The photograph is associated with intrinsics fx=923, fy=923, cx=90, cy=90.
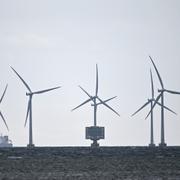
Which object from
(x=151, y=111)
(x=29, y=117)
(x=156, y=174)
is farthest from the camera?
(x=151, y=111)

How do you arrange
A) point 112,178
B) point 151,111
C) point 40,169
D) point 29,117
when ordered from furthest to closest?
point 151,111 → point 29,117 → point 40,169 → point 112,178

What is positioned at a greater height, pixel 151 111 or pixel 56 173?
pixel 151 111

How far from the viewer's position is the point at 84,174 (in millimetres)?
83375

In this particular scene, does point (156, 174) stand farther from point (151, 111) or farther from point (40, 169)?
point (151, 111)

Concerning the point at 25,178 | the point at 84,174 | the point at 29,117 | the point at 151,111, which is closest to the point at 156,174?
the point at 84,174

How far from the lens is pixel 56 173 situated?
3334 inches

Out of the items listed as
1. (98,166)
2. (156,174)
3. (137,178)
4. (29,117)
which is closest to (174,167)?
(98,166)

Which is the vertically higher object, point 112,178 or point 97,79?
point 97,79

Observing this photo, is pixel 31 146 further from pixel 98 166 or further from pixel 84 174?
pixel 84 174

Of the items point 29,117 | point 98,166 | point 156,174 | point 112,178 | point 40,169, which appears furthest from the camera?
point 29,117

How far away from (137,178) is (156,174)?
6999 millimetres

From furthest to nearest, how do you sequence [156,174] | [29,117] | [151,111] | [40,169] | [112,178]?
[151,111], [29,117], [40,169], [156,174], [112,178]

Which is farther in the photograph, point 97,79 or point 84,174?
point 97,79

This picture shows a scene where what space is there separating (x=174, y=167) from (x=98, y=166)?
824 centimetres
